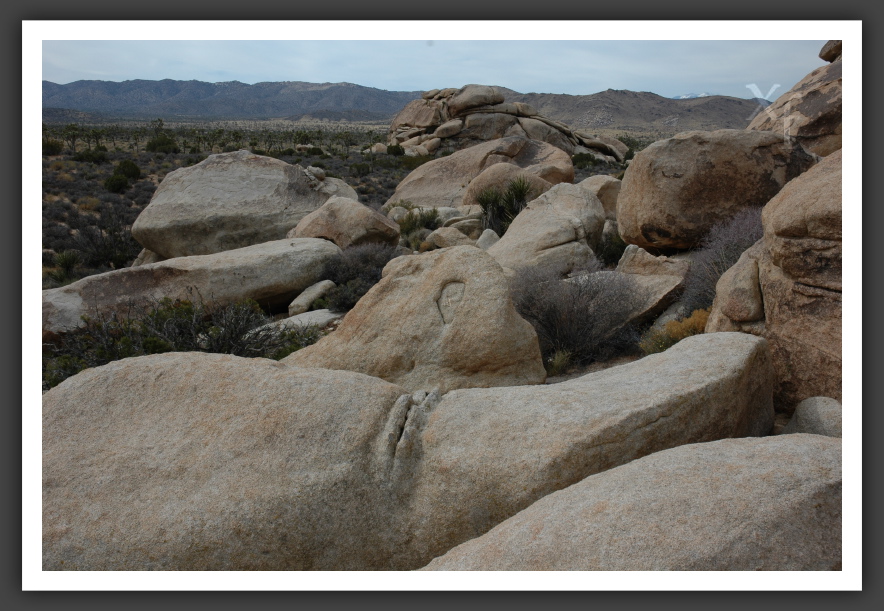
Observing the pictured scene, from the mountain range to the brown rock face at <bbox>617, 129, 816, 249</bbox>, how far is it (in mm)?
349

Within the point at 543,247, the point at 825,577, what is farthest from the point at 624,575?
the point at 543,247

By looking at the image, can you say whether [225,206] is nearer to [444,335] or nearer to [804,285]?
[444,335]

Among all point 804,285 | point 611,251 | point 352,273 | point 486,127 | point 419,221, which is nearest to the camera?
point 804,285

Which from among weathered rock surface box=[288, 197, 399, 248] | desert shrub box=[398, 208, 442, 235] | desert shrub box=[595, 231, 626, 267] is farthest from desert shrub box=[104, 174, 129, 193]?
desert shrub box=[595, 231, 626, 267]

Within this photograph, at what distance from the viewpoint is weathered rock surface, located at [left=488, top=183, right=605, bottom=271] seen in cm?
977

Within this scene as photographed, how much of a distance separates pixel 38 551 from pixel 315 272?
856 centimetres

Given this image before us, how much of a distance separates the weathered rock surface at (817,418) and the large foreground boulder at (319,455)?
1.64ft

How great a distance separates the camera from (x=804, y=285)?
4570 millimetres

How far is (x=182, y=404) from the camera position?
3906mm

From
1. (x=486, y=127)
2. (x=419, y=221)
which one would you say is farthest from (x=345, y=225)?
(x=486, y=127)

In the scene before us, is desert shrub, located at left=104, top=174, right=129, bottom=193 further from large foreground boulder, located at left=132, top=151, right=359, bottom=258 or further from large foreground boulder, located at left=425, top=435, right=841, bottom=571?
large foreground boulder, located at left=425, top=435, right=841, bottom=571

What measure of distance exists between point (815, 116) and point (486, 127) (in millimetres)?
31064

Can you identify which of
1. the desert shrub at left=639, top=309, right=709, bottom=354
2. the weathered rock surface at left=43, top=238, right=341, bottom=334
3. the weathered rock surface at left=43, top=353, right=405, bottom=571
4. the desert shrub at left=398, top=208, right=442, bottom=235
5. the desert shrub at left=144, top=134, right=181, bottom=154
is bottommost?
the weathered rock surface at left=43, top=353, right=405, bottom=571

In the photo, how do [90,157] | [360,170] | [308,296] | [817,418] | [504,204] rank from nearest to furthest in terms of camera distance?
[817,418] < [308,296] < [504,204] < [90,157] < [360,170]
